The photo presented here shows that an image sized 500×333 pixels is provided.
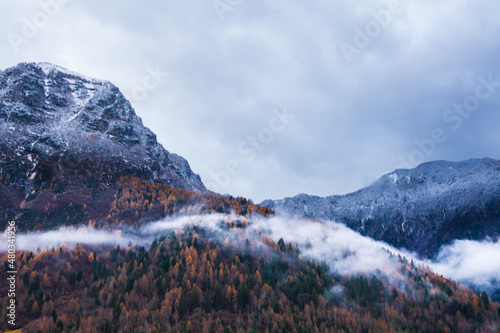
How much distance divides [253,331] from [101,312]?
6904 cm

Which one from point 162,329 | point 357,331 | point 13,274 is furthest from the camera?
point 13,274

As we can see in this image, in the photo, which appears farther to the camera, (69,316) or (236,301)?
(236,301)

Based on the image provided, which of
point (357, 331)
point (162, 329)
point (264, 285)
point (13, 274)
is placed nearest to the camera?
point (162, 329)

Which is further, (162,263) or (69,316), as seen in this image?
(162,263)

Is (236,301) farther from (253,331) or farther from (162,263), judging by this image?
(162,263)

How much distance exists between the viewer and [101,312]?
15550 centimetres

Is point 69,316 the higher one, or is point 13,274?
point 13,274

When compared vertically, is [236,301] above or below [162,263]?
below

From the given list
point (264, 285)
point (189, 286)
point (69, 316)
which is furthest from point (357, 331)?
point (69, 316)

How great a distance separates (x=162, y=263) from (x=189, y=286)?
2371cm

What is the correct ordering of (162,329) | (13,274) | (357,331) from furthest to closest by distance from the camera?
(13,274)
(357,331)
(162,329)

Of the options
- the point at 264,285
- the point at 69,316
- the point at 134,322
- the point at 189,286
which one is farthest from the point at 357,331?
the point at 69,316

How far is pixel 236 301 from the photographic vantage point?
177000 mm

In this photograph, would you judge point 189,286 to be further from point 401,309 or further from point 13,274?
point 401,309
